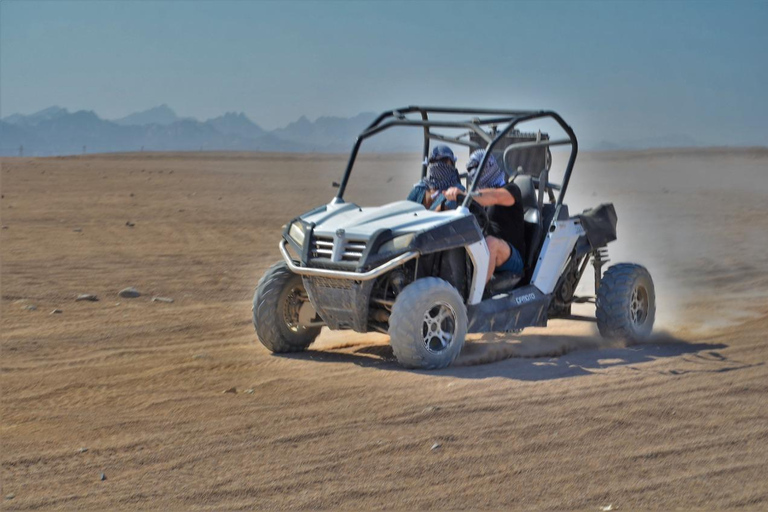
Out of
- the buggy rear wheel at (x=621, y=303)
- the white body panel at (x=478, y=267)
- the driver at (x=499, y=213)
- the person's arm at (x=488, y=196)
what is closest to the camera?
the white body panel at (x=478, y=267)

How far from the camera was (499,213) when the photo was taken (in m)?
10.2

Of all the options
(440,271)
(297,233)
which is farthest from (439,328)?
(297,233)

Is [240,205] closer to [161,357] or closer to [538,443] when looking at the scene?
[161,357]

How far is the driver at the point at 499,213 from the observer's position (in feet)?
32.2

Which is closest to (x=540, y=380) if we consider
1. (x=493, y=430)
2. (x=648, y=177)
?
(x=493, y=430)

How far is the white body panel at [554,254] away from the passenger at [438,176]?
1093 millimetres

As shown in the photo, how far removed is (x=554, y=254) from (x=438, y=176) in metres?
1.44

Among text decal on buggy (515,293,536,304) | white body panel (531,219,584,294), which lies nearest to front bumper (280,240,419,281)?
text decal on buggy (515,293,536,304)

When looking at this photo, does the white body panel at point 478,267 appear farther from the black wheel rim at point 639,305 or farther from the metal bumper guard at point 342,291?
the black wheel rim at point 639,305

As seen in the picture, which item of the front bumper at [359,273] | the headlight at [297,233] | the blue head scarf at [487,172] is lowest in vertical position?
the front bumper at [359,273]

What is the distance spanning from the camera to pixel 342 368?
911 cm

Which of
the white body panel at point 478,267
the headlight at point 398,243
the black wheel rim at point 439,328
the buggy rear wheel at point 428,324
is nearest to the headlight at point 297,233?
the headlight at point 398,243

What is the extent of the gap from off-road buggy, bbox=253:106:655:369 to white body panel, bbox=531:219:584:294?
12mm

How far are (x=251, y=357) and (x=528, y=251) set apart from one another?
2.87 meters
